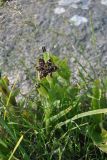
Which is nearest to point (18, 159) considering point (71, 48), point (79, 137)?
point (79, 137)

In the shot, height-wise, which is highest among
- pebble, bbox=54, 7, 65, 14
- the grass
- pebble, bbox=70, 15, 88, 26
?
pebble, bbox=54, 7, 65, 14

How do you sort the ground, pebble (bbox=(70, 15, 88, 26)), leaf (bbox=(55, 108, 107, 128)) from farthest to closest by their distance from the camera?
pebble (bbox=(70, 15, 88, 26)), the ground, leaf (bbox=(55, 108, 107, 128))

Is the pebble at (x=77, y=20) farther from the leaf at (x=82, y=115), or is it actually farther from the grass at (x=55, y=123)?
the leaf at (x=82, y=115)

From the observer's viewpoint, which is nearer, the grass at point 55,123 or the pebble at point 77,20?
the grass at point 55,123

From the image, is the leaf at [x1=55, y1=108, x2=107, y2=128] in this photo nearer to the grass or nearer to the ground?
the grass

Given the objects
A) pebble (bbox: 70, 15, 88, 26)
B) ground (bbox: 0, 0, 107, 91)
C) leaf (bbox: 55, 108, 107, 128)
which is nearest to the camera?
leaf (bbox: 55, 108, 107, 128)

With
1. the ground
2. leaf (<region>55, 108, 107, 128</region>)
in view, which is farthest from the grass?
the ground

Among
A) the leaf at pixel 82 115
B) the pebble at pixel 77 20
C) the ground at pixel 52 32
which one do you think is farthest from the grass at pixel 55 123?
the pebble at pixel 77 20

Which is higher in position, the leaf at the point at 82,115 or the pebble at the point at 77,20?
the pebble at the point at 77,20

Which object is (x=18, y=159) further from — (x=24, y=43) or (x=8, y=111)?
(x=24, y=43)
